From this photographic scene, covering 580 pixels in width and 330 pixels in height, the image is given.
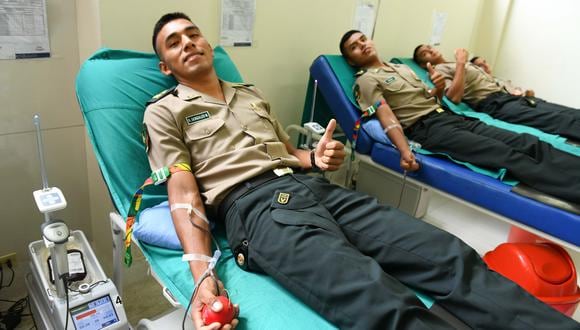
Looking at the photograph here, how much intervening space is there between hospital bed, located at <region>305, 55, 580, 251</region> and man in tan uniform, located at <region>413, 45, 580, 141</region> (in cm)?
95

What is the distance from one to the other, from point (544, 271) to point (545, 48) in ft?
11.2

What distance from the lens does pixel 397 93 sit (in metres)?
2.41

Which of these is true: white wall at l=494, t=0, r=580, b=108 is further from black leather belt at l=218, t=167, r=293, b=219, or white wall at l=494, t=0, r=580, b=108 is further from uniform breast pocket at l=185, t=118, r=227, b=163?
uniform breast pocket at l=185, t=118, r=227, b=163

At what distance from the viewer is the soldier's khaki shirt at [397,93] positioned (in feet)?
7.43

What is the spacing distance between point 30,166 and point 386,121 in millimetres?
1739

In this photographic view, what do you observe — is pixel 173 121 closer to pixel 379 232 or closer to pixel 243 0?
pixel 379 232

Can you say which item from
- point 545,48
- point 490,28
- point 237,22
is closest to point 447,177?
point 237,22

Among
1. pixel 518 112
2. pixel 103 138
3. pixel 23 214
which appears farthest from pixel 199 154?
pixel 518 112

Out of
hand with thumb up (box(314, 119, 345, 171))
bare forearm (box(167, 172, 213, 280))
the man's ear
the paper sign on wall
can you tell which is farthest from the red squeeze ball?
the paper sign on wall

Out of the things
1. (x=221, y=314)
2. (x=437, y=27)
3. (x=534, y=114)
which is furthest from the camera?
(x=437, y=27)

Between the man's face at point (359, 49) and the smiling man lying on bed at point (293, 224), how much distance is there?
1.10 metres

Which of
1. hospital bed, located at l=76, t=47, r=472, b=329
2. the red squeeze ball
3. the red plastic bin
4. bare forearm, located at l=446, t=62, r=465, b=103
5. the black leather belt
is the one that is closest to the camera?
the red squeeze ball

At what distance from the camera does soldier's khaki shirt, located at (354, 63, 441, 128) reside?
89.1 inches

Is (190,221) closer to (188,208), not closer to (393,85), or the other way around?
(188,208)
